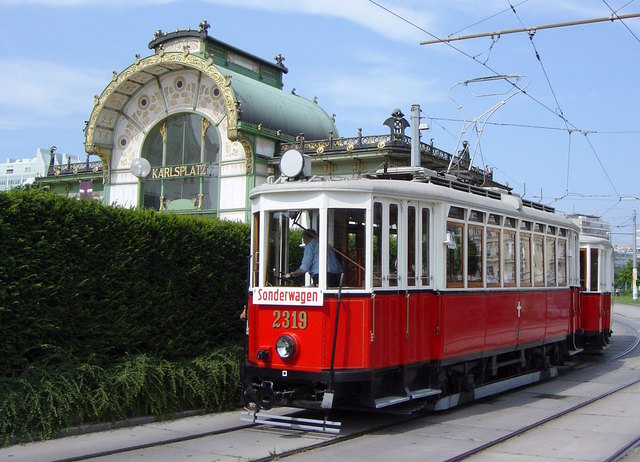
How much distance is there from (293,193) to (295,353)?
1946mm

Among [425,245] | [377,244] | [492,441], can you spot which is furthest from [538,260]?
[492,441]

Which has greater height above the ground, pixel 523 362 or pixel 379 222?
pixel 379 222

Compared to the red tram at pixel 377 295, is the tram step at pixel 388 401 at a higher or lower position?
lower

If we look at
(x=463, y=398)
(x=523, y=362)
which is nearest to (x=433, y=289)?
(x=463, y=398)

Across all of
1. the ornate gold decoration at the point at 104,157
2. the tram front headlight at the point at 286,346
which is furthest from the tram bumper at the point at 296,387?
the ornate gold decoration at the point at 104,157

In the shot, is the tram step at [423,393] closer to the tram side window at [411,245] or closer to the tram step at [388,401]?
the tram step at [388,401]

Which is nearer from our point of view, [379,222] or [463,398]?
[379,222]

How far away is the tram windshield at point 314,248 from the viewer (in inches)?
362

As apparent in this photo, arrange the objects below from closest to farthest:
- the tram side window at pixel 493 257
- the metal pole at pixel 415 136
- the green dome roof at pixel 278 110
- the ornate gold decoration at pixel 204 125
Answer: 1. the tram side window at pixel 493 257
2. the metal pole at pixel 415 136
3. the green dome roof at pixel 278 110
4. the ornate gold decoration at pixel 204 125

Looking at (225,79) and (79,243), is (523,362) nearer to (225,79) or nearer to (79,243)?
(79,243)

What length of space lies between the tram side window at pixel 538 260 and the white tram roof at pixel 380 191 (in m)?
1.62

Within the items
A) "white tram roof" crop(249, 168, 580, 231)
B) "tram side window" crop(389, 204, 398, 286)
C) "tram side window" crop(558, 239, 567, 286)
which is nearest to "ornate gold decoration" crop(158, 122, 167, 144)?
"tram side window" crop(558, 239, 567, 286)

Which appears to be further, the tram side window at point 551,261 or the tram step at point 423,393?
the tram side window at point 551,261

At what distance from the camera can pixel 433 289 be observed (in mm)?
10164
